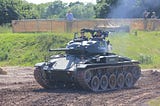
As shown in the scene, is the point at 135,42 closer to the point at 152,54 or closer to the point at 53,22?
the point at 152,54

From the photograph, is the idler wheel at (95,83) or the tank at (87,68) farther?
the idler wheel at (95,83)

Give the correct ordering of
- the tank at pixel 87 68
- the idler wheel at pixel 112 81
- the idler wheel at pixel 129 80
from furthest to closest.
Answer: the idler wheel at pixel 129 80 < the idler wheel at pixel 112 81 < the tank at pixel 87 68

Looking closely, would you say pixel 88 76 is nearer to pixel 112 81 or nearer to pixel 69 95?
pixel 69 95

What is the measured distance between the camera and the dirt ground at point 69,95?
21.6 metres

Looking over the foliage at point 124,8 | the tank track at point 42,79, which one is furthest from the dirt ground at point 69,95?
the foliage at point 124,8

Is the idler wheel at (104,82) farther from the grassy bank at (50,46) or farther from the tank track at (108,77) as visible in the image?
the grassy bank at (50,46)

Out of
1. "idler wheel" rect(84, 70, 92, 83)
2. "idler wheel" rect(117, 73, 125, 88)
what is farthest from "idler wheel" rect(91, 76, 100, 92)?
"idler wheel" rect(117, 73, 125, 88)

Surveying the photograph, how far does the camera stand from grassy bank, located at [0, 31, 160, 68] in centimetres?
4284

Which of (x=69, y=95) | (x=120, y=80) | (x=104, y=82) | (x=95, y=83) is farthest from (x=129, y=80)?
(x=69, y=95)

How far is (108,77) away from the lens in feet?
89.4

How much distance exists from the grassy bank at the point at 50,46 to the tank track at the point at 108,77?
12.6 m

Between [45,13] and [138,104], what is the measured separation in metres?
127

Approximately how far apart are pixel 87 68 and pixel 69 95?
1975 mm

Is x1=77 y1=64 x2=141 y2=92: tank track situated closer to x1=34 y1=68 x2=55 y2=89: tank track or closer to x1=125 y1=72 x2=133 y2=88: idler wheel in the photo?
x1=125 y1=72 x2=133 y2=88: idler wheel
